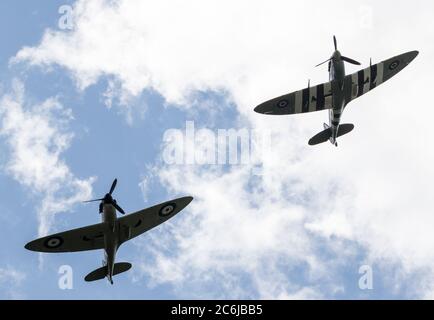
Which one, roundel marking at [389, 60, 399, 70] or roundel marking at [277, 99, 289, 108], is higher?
roundel marking at [389, 60, 399, 70]

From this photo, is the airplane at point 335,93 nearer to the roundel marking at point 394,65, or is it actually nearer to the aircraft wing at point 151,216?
the roundel marking at point 394,65

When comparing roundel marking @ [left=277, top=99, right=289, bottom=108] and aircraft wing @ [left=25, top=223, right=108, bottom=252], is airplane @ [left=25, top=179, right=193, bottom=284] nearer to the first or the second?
aircraft wing @ [left=25, top=223, right=108, bottom=252]

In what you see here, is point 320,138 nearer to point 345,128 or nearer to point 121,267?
point 345,128

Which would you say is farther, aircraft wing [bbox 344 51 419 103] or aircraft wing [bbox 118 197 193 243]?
aircraft wing [bbox 344 51 419 103]

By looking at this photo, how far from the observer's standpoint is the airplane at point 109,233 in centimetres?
3316

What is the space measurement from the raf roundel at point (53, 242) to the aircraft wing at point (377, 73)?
19460 millimetres

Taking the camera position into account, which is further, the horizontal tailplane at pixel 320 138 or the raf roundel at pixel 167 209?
Answer: the horizontal tailplane at pixel 320 138

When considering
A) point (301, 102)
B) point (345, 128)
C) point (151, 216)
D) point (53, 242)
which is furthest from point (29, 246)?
point (345, 128)

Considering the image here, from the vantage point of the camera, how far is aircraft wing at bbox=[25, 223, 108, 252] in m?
34.6

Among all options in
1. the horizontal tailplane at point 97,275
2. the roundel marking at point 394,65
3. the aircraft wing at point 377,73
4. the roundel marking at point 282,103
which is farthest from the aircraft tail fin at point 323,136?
the horizontal tailplane at point 97,275

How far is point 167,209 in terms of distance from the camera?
37.0 m

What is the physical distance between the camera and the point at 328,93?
130 feet

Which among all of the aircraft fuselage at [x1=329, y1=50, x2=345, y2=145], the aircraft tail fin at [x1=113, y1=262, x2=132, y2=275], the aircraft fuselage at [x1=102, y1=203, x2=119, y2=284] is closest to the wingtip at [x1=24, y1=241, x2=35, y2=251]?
the aircraft fuselage at [x1=102, y1=203, x2=119, y2=284]
